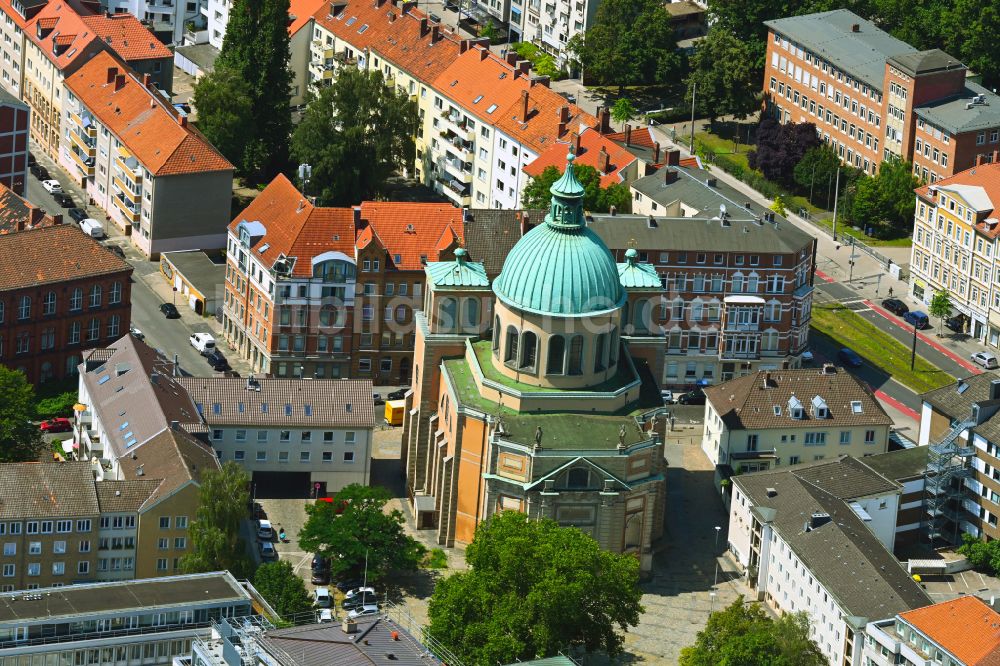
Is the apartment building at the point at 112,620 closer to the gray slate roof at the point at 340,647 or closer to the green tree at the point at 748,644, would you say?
the gray slate roof at the point at 340,647

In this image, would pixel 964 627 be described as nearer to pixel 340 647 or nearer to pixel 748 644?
pixel 748 644

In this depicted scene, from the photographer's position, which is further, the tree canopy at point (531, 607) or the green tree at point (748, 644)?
the tree canopy at point (531, 607)

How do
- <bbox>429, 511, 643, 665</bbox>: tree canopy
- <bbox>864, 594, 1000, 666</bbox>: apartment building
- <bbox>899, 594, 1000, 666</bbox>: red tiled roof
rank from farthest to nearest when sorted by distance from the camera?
<bbox>429, 511, 643, 665</bbox>: tree canopy
<bbox>864, 594, 1000, 666</bbox>: apartment building
<bbox>899, 594, 1000, 666</bbox>: red tiled roof

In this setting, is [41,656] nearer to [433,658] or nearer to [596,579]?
[433,658]

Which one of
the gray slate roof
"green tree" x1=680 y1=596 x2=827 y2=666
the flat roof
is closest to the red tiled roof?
"green tree" x1=680 y1=596 x2=827 y2=666

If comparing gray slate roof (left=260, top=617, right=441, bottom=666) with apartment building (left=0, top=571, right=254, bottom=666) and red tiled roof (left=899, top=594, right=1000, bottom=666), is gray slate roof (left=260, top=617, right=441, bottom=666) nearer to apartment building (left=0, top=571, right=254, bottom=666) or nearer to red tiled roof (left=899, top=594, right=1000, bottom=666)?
apartment building (left=0, top=571, right=254, bottom=666)

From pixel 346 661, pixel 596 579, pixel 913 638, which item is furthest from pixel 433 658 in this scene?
pixel 913 638

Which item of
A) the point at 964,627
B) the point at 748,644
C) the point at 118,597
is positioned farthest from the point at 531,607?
the point at 964,627

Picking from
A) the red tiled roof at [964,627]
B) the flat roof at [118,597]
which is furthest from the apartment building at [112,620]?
the red tiled roof at [964,627]

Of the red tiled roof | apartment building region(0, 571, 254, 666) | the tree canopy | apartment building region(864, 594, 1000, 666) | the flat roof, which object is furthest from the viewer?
the tree canopy
